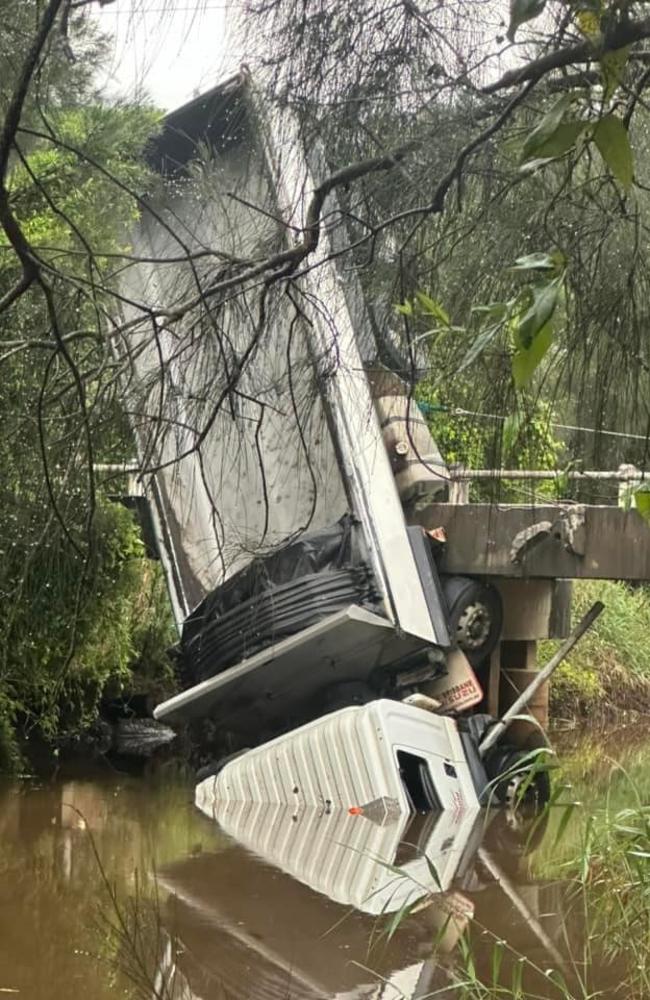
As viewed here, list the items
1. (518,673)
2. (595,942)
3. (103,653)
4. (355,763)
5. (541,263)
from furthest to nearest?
(518,673) → (103,653) → (355,763) → (595,942) → (541,263)

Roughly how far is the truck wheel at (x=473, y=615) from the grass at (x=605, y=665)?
4590 millimetres

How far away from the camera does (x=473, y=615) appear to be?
32.9 ft

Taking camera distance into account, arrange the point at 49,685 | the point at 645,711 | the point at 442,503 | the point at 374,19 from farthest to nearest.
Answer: the point at 645,711 → the point at 442,503 → the point at 49,685 → the point at 374,19

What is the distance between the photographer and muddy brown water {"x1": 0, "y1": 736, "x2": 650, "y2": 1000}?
479 cm

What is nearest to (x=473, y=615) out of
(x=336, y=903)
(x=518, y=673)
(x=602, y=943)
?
(x=518, y=673)

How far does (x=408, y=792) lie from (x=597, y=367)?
5.84 meters

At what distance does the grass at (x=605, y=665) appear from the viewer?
48.8 feet

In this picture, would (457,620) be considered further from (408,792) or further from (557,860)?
(557,860)

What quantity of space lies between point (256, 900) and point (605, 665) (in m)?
9.95

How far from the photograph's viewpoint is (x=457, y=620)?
989cm

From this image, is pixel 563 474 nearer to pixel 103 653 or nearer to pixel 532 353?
pixel 532 353

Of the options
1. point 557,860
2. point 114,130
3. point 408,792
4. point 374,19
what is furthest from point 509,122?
point 408,792

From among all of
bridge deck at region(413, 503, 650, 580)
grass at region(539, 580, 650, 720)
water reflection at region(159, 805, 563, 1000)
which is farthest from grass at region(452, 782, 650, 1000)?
grass at region(539, 580, 650, 720)

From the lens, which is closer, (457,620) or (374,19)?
(374,19)
